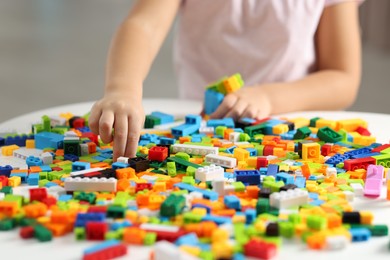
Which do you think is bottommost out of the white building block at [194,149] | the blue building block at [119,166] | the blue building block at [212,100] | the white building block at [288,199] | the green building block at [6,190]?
the white building block at [288,199]

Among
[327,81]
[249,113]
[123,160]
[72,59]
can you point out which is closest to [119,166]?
[123,160]

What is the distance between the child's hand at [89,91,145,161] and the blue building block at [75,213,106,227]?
20cm

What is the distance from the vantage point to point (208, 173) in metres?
0.74

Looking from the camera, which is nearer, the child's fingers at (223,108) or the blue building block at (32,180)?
the blue building block at (32,180)

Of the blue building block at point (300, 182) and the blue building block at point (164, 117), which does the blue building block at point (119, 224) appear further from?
the blue building block at point (164, 117)

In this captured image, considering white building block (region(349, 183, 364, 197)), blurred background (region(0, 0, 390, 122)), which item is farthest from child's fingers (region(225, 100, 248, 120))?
blurred background (region(0, 0, 390, 122))

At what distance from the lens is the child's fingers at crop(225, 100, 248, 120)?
1044mm

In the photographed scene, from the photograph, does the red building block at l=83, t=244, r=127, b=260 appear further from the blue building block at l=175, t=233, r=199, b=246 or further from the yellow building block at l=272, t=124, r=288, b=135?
the yellow building block at l=272, t=124, r=288, b=135

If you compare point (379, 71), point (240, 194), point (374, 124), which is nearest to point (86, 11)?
point (379, 71)

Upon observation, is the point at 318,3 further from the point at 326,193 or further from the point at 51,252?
the point at 51,252

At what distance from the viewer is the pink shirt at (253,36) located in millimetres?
1346

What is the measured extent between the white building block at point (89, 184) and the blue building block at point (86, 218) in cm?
7

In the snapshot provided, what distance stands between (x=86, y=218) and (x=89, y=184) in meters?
0.08

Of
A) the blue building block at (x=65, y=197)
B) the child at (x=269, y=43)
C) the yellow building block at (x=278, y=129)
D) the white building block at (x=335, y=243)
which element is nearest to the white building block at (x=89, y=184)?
the blue building block at (x=65, y=197)
